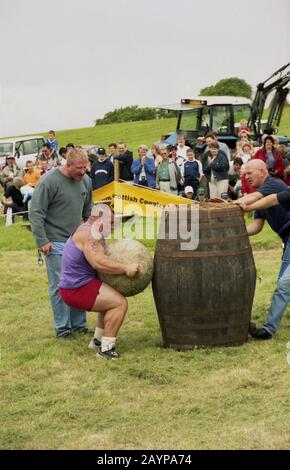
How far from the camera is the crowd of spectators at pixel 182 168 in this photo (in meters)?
17.7

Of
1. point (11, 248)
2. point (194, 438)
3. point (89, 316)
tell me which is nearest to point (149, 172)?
point (11, 248)

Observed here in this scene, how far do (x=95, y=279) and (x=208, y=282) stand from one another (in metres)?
1.15

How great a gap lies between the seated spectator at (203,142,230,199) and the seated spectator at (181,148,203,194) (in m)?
0.52

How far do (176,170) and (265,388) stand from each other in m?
12.3

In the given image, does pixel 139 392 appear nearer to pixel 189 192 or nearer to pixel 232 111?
pixel 189 192

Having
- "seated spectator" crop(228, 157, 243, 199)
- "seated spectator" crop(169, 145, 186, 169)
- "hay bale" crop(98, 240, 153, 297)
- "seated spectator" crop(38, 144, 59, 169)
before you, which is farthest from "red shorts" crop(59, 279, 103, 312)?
"seated spectator" crop(38, 144, 59, 169)

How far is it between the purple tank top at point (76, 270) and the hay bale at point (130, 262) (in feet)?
0.43

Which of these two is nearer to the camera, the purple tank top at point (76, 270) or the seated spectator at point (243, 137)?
the purple tank top at point (76, 270)

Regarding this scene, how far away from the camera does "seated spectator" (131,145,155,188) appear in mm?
19500

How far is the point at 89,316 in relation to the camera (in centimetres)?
1066

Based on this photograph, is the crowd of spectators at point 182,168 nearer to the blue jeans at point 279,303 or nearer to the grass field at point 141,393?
the blue jeans at point 279,303

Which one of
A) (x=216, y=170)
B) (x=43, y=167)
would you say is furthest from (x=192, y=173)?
(x=43, y=167)

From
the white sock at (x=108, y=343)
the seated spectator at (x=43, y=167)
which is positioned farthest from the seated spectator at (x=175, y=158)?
the white sock at (x=108, y=343)

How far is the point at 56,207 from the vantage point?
9219mm
